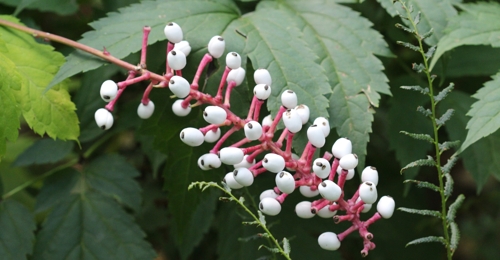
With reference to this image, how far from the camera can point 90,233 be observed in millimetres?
1398

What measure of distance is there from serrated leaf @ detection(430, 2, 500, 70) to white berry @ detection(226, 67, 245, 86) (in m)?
0.49

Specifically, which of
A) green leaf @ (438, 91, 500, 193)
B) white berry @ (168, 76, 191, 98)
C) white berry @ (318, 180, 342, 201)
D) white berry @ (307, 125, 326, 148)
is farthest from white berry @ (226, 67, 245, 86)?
green leaf @ (438, 91, 500, 193)

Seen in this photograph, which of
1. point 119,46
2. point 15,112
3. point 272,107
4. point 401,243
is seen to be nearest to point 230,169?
point 272,107

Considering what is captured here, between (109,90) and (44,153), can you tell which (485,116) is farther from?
(44,153)

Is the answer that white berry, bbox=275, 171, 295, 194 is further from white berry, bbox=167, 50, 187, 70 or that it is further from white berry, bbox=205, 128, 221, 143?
white berry, bbox=167, 50, 187, 70

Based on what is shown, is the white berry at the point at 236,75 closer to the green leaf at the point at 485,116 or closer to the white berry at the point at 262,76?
the white berry at the point at 262,76

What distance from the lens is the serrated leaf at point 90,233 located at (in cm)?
137

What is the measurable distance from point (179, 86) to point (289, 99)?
24 centimetres

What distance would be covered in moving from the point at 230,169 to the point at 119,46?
16.2 inches

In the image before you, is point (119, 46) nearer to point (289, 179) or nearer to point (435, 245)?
point (289, 179)

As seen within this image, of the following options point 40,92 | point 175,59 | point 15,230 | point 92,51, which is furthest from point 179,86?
point 15,230

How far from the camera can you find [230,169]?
124 centimetres

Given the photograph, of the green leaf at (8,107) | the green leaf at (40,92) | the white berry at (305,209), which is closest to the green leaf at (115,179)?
the green leaf at (40,92)

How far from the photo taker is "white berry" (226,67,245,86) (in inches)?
44.4
